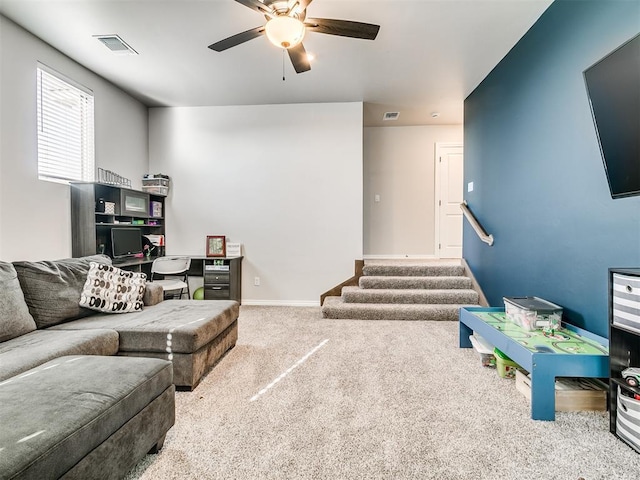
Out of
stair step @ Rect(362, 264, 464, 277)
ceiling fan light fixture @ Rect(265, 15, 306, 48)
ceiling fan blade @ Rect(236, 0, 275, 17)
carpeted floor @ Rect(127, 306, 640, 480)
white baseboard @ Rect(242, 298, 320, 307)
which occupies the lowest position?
carpeted floor @ Rect(127, 306, 640, 480)

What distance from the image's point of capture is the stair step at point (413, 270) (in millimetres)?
4098

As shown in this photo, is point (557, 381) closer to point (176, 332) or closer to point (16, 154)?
point (176, 332)

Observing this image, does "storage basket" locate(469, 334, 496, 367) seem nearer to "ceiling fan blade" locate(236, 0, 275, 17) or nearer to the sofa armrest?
the sofa armrest

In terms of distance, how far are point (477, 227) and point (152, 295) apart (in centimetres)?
366

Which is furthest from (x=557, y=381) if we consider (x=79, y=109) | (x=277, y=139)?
(x=79, y=109)

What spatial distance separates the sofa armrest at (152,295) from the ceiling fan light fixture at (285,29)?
89.2 inches

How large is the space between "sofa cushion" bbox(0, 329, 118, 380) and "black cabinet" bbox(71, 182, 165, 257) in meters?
1.50

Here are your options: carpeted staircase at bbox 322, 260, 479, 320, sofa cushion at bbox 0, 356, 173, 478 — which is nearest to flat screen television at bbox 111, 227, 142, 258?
sofa cushion at bbox 0, 356, 173, 478

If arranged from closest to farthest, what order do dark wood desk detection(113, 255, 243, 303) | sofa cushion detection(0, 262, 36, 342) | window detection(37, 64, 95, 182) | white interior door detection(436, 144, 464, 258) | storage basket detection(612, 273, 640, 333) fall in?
storage basket detection(612, 273, 640, 333), sofa cushion detection(0, 262, 36, 342), window detection(37, 64, 95, 182), dark wood desk detection(113, 255, 243, 303), white interior door detection(436, 144, 464, 258)

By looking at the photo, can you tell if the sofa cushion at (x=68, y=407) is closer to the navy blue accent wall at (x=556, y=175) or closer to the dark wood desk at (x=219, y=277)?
the dark wood desk at (x=219, y=277)

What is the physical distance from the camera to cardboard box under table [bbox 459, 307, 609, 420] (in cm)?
164

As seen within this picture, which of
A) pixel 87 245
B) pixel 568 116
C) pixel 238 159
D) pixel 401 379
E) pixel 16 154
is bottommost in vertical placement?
pixel 401 379

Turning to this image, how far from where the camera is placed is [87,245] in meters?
3.12

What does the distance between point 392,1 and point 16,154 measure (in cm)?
350
